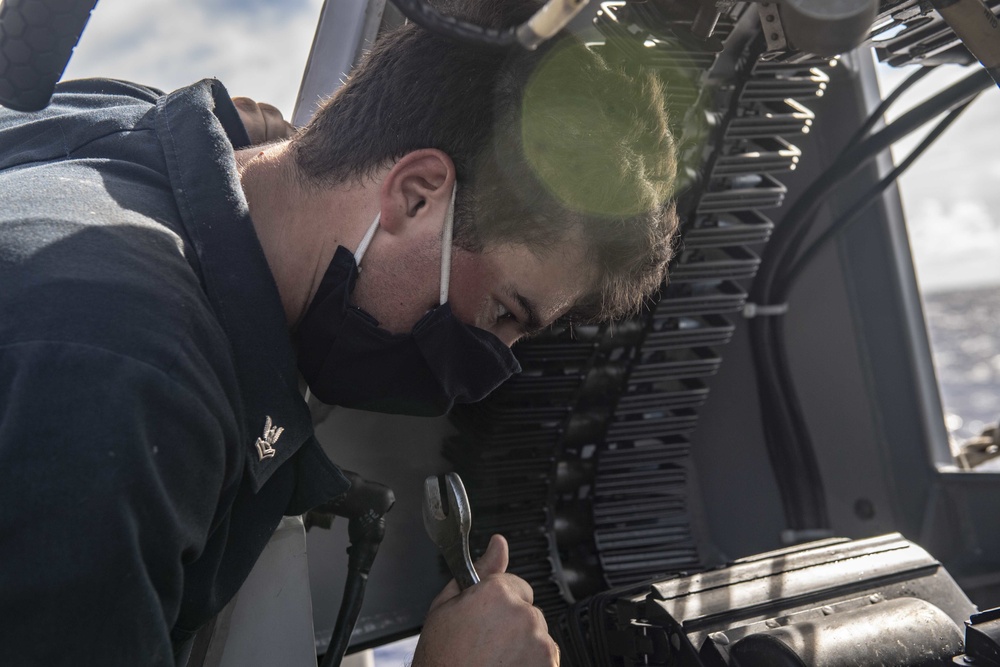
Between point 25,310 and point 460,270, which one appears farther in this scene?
point 460,270

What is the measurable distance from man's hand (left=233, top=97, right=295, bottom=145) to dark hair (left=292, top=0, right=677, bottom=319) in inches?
12.2

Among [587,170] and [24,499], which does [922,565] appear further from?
[24,499]

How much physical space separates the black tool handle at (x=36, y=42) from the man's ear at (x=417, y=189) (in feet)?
1.21

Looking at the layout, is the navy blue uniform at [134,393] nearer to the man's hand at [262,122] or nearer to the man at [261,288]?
the man at [261,288]

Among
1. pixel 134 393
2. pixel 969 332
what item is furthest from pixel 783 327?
pixel 969 332

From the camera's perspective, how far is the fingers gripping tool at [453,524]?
1273 millimetres

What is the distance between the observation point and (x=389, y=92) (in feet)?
3.90

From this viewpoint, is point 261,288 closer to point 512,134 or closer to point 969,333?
point 512,134

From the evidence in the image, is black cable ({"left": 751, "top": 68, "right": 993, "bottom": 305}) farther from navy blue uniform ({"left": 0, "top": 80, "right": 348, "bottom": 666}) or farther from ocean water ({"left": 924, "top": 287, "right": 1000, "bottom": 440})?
ocean water ({"left": 924, "top": 287, "right": 1000, "bottom": 440})

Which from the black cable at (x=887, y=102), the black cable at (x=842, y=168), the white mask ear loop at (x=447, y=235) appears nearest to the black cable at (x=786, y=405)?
the black cable at (x=842, y=168)

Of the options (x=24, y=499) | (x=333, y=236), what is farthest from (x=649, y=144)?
(x=24, y=499)

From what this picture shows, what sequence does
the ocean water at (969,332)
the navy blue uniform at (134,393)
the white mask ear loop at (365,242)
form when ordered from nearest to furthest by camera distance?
the navy blue uniform at (134,393), the white mask ear loop at (365,242), the ocean water at (969,332)

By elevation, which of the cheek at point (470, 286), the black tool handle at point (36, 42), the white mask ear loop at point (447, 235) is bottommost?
the cheek at point (470, 286)

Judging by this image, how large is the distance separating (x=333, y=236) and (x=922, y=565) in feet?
3.16
